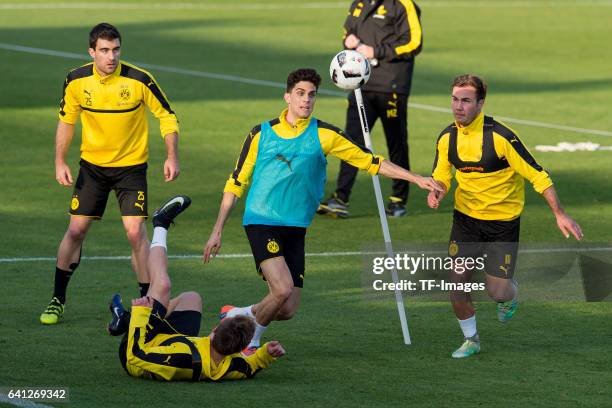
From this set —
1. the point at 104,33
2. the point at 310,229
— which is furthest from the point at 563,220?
the point at 310,229

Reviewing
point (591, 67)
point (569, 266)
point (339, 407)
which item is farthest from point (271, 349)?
point (591, 67)

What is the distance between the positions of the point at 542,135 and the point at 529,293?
10.3m

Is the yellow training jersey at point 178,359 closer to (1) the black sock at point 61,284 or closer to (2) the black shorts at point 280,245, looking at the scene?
(2) the black shorts at point 280,245

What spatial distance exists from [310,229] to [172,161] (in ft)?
15.9

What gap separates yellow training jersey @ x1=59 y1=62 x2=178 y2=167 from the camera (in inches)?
496

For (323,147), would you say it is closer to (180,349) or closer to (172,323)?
(172,323)

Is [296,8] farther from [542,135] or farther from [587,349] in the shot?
[587,349]

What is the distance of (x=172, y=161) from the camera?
487 inches

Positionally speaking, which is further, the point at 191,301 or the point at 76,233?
the point at 76,233

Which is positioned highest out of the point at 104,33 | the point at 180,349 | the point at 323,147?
the point at 104,33

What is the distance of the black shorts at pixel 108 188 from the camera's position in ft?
41.6

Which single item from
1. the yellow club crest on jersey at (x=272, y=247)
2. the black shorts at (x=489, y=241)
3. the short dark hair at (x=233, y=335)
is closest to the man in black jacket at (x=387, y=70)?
the black shorts at (x=489, y=241)

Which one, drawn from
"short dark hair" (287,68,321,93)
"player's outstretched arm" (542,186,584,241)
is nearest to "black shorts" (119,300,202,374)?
"short dark hair" (287,68,321,93)

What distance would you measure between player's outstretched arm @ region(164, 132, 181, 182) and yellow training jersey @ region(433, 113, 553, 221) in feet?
7.58
